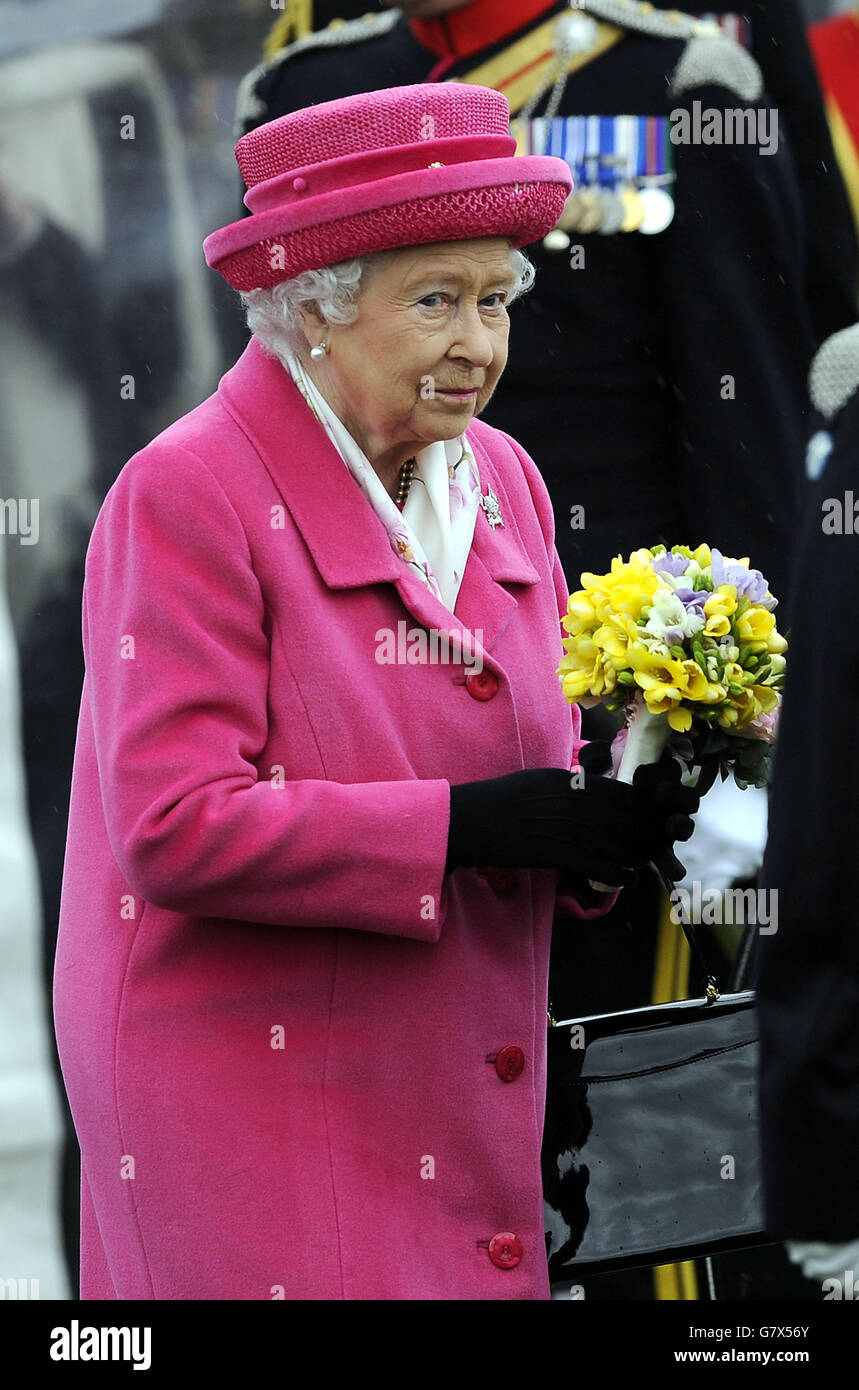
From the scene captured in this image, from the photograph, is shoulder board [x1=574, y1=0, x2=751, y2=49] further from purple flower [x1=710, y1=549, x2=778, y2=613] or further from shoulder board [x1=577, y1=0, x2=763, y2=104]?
purple flower [x1=710, y1=549, x2=778, y2=613]

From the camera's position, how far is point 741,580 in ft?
8.09

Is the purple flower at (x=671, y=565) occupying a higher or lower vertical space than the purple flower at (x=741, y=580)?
higher

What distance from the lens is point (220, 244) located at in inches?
96.3

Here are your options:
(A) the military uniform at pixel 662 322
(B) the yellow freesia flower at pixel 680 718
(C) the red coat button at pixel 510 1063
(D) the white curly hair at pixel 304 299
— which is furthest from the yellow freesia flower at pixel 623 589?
(A) the military uniform at pixel 662 322

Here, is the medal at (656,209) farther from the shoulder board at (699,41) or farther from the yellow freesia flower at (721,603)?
Answer: the yellow freesia flower at (721,603)

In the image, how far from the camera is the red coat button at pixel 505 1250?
2.46m

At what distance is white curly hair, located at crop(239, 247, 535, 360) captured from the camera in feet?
7.88

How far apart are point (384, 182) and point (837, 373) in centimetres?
67

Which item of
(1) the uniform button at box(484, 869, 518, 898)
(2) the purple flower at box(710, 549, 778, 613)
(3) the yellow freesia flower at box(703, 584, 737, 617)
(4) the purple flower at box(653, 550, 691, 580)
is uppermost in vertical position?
(4) the purple flower at box(653, 550, 691, 580)

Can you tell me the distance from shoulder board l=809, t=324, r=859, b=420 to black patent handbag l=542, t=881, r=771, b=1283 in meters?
1.14

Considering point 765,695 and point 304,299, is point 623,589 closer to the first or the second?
point 765,695

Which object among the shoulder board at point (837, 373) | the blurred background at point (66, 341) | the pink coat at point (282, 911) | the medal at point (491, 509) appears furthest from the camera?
the blurred background at point (66, 341)

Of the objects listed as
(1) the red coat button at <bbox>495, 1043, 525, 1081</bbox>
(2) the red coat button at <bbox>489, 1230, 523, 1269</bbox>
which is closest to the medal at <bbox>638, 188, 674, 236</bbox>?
(1) the red coat button at <bbox>495, 1043, 525, 1081</bbox>
